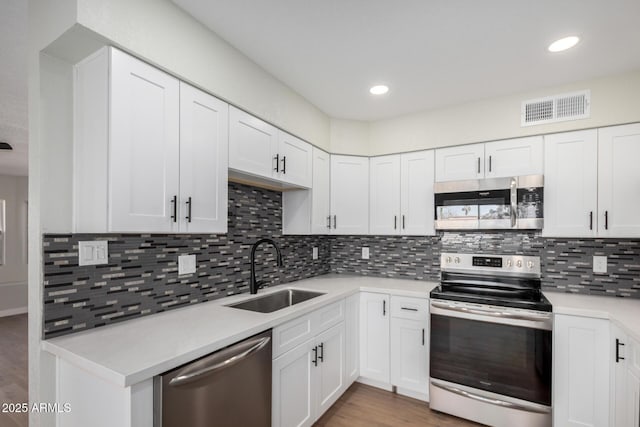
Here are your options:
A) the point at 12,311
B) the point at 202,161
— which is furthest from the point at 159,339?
the point at 12,311

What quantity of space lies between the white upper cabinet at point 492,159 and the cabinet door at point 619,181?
38cm

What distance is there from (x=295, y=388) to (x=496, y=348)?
4.53 ft

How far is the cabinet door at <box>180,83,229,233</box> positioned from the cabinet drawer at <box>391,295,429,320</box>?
1568 mm

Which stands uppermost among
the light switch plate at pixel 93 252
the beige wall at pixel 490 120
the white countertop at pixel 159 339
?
the beige wall at pixel 490 120

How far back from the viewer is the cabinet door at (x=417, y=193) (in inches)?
113

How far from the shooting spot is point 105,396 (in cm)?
116

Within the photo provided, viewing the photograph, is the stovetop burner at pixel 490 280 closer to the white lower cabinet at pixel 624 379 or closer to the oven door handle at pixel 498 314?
the oven door handle at pixel 498 314

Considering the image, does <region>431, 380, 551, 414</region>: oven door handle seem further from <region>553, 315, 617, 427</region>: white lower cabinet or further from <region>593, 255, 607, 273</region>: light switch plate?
<region>593, 255, 607, 273</region>: light switch plate

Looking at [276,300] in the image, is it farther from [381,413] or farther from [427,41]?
[427,41]

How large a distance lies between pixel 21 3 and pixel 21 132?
8.72 ft

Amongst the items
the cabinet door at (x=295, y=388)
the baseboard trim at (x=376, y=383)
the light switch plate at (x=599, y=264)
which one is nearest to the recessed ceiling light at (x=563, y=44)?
the light switch plate at (x=599, y=264)

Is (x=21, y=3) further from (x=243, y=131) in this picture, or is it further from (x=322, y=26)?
(x=322, y=26)

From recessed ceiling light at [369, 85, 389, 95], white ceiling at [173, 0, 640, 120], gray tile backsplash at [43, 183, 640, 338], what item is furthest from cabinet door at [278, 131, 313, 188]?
recessed ceiling light at [369, 85, 389, 95]

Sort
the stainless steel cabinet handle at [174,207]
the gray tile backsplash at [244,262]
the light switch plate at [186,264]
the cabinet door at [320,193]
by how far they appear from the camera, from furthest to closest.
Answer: the cabinet door at [320,193], the light switch plate at [186,264], the stainless steel cabinet handle at [174,207], the gray tile backsplash at [244,262]
